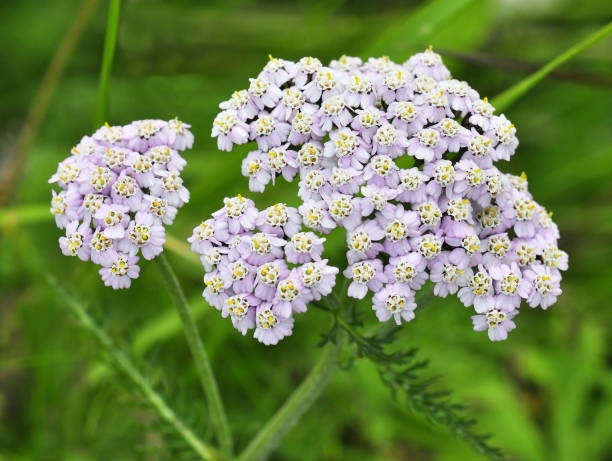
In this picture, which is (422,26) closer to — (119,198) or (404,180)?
(404,180)

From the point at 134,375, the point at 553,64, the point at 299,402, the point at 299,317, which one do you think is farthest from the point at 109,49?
the point at 299,317

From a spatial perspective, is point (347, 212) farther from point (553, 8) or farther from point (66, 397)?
point (553, 8)

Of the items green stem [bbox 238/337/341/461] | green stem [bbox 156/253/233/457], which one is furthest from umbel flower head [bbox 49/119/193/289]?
green stem [bbox 238/337/341/461]

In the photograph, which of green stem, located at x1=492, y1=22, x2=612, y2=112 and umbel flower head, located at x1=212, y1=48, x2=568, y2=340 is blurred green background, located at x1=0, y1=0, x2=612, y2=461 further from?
umbel flower head, located at x1=212, y1=48, x2=568, y2=340

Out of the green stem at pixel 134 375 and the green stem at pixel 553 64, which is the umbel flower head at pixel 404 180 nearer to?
the green stem at pixel 553 64

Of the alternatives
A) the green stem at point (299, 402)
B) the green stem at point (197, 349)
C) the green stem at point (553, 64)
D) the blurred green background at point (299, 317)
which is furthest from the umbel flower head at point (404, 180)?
the blurred green background at point (299, 317)
